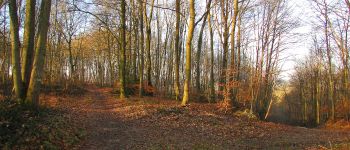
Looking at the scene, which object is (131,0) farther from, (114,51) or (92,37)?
(92,37)

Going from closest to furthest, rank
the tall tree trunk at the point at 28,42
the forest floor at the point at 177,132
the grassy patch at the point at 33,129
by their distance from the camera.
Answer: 1. the grassy patch at the point at 33,129
2. the forest floor at the point at 177,132
3. the tall tree trunk at the point at 28,42

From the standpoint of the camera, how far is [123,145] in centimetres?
1096

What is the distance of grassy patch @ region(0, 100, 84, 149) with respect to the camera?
28.4ft

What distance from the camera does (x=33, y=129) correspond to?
962cm

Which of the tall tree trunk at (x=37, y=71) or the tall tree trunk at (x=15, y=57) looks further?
the tall tree trunk at (x=37, y=71)

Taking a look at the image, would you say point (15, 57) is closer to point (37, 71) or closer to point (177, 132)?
point (37, 71)

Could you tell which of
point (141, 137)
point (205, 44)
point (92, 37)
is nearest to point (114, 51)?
point (92, 37)

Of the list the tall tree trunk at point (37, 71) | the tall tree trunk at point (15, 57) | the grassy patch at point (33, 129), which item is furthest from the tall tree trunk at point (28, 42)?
the grassy patch at point (33, 129)

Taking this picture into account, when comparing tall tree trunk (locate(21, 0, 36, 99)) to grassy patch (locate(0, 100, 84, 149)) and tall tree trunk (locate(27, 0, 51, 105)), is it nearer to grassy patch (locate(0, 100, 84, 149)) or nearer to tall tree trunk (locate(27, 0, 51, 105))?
tall tree trunk (locate(27, 0, 51, 105))

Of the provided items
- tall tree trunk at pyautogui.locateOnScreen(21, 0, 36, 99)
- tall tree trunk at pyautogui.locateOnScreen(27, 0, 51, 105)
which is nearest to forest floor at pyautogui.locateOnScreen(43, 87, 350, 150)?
tall tree trunk at pyautogui.locateOnScreen(27, 0, 51, 105)

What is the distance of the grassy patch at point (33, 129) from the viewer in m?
8.66

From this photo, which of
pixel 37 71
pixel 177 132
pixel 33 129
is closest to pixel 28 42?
pixel 37 71

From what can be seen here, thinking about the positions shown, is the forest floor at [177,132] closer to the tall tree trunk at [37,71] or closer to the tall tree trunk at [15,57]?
the tall tree trunk at [37,71]

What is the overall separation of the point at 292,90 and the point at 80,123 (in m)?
55.5
